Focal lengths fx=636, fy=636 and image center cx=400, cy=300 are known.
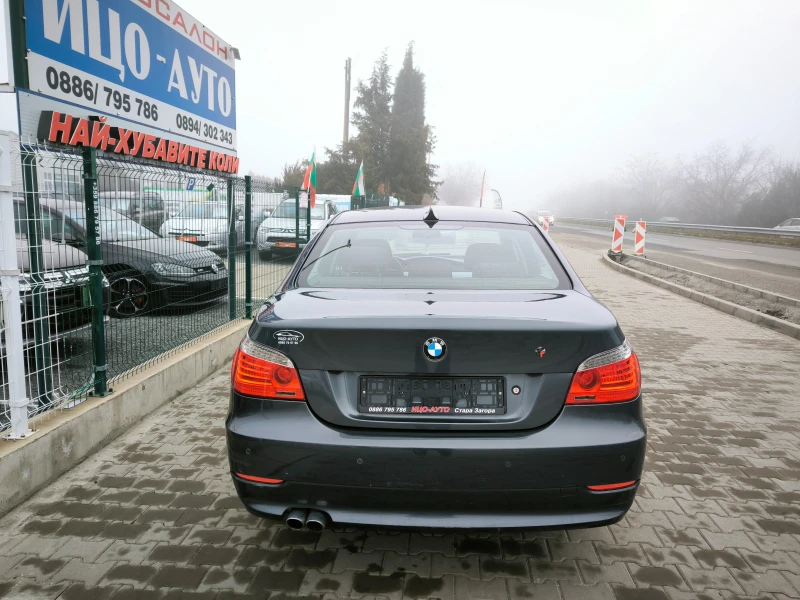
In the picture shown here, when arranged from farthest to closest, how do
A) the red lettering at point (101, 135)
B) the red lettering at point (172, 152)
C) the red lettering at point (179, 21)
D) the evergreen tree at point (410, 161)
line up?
1. the evergreen tree at point (410, 161)
2. the red lettering at point (172, 152)
3. the red lettering at point (179, 21)
4. the red lettering at point (101, 135)

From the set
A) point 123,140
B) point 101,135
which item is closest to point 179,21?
point 123,140

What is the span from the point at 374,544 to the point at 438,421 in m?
0.96

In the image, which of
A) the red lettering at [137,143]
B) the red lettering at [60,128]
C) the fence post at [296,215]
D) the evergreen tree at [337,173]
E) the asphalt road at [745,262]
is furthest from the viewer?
the evergreen tree at [337,173]

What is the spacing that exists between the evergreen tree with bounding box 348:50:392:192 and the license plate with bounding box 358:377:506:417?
153 feet

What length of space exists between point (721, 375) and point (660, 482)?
318cm

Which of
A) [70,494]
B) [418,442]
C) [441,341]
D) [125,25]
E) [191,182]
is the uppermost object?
[125,25]

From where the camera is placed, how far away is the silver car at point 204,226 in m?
5.46

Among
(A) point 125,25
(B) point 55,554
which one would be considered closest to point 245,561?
(B) point 55,554

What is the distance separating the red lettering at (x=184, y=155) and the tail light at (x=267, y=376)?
543 cm

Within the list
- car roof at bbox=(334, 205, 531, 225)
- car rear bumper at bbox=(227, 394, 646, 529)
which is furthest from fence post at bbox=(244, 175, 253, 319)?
car rear bumper at bbox=(227, 394, 646, 529)

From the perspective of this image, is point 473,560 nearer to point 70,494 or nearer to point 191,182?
point 70,494

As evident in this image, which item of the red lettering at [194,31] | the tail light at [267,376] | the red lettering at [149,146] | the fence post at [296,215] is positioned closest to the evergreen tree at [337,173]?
the fence post at [296,215]

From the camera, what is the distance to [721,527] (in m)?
3.25

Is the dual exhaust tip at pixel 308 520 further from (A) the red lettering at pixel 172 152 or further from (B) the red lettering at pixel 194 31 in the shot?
(B) the red lettering at pixel 194 31
